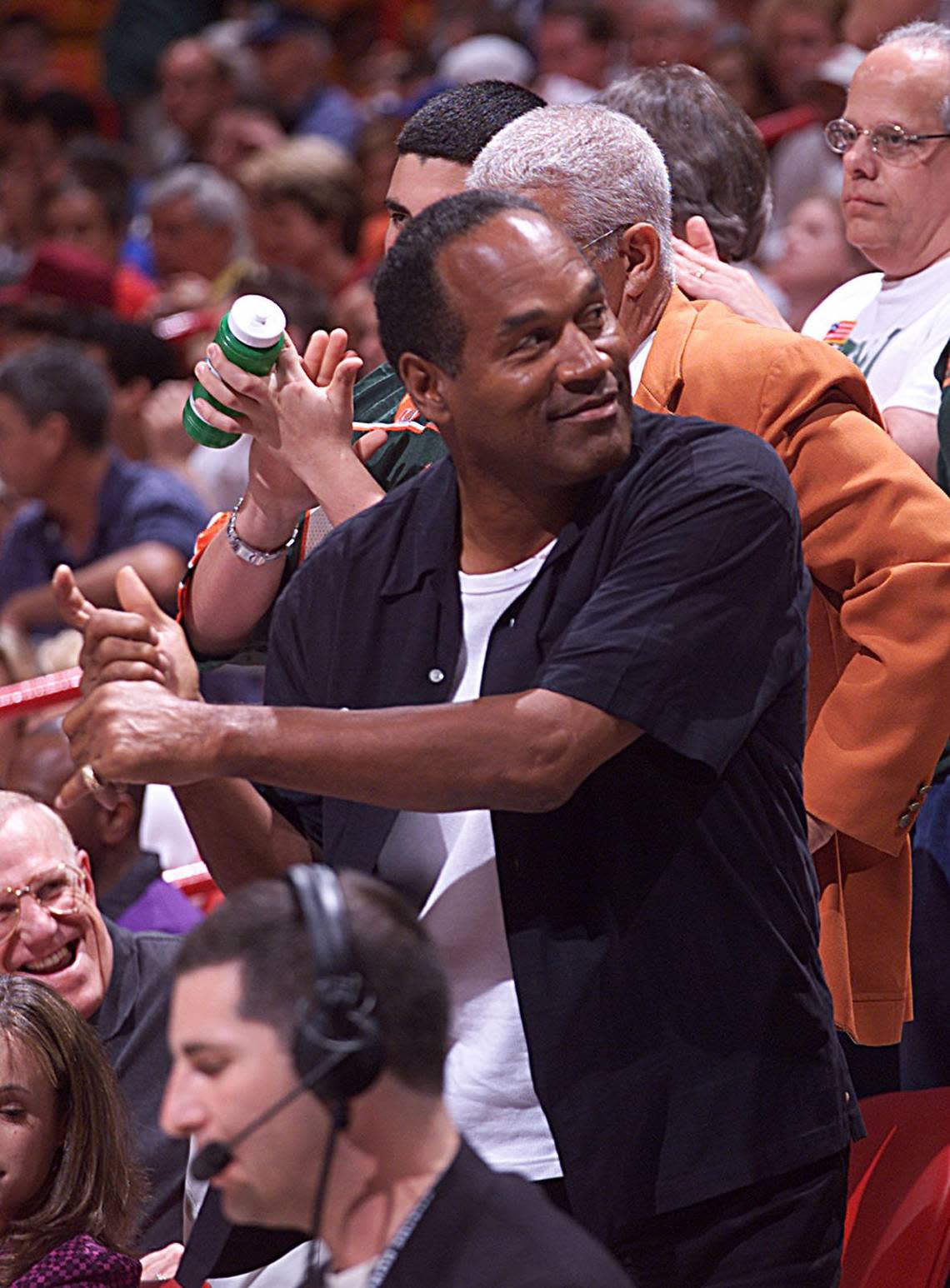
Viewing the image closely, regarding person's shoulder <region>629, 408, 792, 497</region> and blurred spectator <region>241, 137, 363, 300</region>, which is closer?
person's shoulder <region>629, 408, 792, 497</region>

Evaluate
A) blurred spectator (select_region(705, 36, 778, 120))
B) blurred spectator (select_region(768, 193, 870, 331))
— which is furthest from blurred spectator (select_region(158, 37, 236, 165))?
blurred spectator (select_region(768, 193, 870, 331))

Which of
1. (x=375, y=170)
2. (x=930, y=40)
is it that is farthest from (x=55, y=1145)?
(x=375, y=170)

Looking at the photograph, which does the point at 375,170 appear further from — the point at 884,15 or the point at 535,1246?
the point at 535,1246

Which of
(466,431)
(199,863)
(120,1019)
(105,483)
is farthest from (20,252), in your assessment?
(466,431)

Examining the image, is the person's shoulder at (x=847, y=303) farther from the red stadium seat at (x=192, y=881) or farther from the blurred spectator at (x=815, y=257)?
the blurred spectator at (x=815, y=257)

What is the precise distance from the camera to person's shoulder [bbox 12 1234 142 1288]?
2.64 m

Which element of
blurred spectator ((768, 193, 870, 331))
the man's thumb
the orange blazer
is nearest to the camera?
the man's thumb

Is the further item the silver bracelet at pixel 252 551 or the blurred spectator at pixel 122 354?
the blurred spectator at pixel 122 354

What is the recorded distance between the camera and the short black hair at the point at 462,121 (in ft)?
9.08

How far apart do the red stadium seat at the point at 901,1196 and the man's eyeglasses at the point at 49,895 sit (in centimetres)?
121

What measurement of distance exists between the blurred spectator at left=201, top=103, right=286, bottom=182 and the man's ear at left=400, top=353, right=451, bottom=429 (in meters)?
6.79

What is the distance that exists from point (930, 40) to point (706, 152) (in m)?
0.44

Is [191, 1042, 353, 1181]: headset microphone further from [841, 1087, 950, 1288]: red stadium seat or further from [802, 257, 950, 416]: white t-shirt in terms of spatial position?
[802, 257, 950, 416]: white t-shirt

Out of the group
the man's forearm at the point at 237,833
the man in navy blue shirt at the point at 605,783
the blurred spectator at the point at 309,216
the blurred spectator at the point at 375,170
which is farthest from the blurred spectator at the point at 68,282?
the man in navy blue shirt at the point at 605,783
